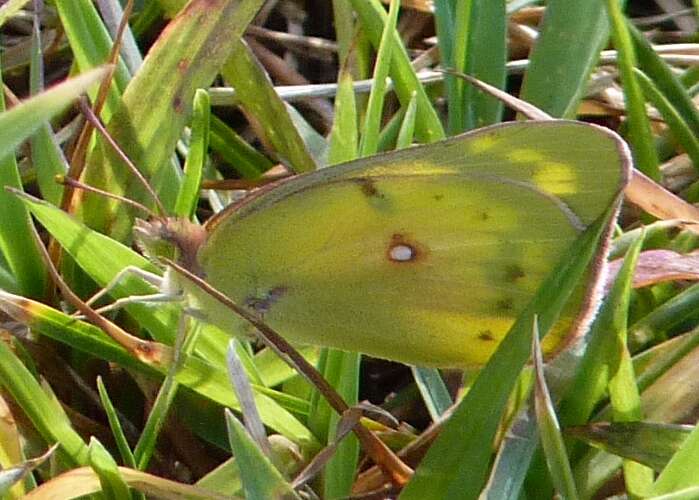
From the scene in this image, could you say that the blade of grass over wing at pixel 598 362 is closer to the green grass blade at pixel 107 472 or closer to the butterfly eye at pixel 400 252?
the butterfly eye at pixel 400 252

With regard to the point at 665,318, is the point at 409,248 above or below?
above

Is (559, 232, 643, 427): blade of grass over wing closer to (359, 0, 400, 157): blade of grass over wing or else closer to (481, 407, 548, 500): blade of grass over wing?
(481, 407, 548, 500): blade of grass over wing

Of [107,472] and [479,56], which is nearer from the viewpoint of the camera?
[107,472]

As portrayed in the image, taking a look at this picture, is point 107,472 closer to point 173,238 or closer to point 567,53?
point 173,238

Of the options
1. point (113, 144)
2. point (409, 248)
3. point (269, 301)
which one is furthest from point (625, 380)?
point (113, 144)

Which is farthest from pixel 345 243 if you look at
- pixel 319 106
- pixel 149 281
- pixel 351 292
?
pixel 319 106

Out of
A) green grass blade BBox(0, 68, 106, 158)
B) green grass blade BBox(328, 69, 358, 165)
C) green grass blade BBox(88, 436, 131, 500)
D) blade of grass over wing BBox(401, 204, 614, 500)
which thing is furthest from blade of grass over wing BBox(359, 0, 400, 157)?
green grass blade BBox(0, 68, 106, 158)
